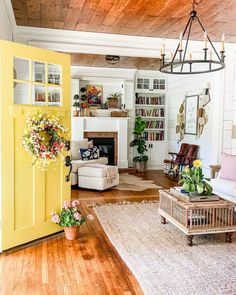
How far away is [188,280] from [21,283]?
1.41 metres

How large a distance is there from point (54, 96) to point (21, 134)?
2.30 ft

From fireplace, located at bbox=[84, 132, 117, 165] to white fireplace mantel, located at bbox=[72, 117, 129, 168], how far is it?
11cm

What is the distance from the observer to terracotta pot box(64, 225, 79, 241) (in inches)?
147

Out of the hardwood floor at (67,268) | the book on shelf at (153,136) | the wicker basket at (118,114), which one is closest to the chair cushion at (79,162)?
the wicker basket at (118,114)

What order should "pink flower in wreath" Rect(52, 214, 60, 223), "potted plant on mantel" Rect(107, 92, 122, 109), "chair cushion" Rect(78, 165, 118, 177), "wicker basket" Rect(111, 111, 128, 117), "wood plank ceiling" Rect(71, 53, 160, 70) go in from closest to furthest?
"pink flower in wreath" Rect(52, 214, 60, 223)
"chair cushion" Rect(78, 165, 118, 177)
"wood plank ceiling" Rect(71, 53, 160, 70)
"wicker basket" Rect(111, 111, 128, 117)
"potted plant on mantel" Rect(107, 92, 122, 109)

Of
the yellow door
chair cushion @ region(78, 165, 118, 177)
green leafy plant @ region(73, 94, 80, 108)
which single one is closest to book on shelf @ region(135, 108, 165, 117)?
green leafy plant @ region(73, 94, 80, 108)

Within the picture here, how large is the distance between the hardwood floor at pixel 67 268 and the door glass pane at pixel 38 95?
1594mm

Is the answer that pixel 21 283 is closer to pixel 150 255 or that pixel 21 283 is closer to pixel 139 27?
pixel 150 255

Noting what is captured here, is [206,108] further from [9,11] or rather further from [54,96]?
[9,11]

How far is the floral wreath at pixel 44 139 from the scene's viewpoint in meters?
3.40

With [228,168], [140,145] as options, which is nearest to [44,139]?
[228,168]

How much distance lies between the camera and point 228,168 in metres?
5.10

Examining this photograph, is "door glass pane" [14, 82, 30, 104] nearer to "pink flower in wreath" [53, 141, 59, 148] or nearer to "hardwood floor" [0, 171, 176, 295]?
"pink flower in wreath" [53, 141, 59, 148]

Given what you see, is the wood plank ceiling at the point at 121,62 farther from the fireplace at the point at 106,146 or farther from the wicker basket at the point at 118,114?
the fireplace at the point at 106,146
